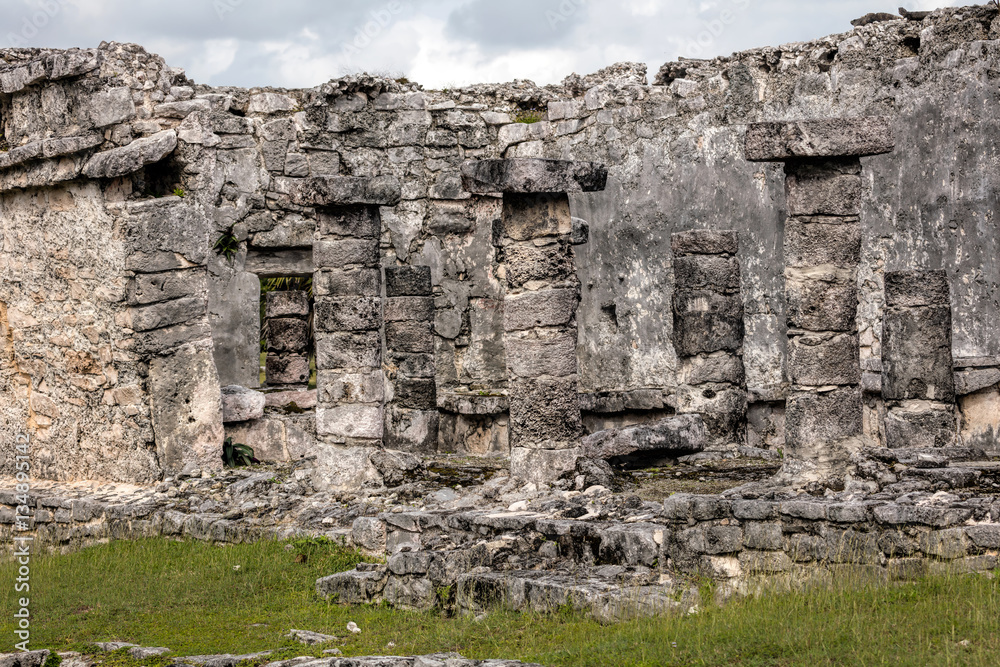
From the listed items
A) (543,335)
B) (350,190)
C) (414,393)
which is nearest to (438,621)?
(543,335)

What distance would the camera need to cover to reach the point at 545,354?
11008 mm

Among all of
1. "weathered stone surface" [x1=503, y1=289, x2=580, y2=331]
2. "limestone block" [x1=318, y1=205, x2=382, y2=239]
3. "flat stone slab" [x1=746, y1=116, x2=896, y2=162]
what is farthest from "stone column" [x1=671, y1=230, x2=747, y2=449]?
"flat stone slab" [x1=746, y1=116, x2=896, y2=162]

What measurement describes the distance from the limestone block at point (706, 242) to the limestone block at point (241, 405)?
17.8ft

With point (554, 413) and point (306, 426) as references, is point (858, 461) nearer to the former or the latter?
point (554, 413)

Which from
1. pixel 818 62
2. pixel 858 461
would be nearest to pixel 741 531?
pixel 858 461

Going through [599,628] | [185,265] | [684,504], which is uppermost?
[185,265]

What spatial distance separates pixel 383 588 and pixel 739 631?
10.5ft

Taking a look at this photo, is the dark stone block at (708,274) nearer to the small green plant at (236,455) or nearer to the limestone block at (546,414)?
the limestone block at (546,414)

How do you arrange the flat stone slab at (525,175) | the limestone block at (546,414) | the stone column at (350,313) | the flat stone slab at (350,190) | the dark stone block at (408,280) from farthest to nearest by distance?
the dark stone block at (408,280) < the stone column at (350,313) < the flat stone slab at (350,190) < the limestone block at (546,414) < the flat stone slab at (525,175)

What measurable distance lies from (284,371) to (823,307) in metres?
9.67

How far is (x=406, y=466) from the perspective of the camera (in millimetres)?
11867

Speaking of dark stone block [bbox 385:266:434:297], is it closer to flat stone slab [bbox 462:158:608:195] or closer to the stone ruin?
the stone ruin

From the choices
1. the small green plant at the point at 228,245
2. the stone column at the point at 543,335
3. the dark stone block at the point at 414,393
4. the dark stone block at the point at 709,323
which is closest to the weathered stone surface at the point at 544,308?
the stone column at the point at 543,335

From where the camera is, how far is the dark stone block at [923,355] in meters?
12.5
